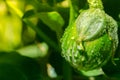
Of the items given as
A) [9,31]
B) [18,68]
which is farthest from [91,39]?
[9,31]

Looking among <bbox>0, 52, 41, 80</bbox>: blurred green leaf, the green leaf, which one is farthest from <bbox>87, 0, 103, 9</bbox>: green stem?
<bbox>0, 52, 41, 80</bbox>: blurred green leaf

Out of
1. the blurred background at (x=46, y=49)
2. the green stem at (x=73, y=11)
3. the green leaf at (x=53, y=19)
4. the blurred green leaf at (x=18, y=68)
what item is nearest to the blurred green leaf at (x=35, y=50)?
the blurred background at (x=46, y=49)

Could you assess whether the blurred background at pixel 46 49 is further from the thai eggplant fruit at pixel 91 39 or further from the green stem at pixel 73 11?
the thai eggplant fruit at pixel 91 39

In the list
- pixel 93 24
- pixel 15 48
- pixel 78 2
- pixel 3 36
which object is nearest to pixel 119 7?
pixel 78 2

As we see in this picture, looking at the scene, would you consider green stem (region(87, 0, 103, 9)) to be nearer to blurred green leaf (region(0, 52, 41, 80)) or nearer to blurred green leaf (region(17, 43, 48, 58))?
blurred green leaf (region(0, 52, 41, 80))

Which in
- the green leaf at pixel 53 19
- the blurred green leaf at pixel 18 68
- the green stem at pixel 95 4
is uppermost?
the green stem at pixel 95 4
